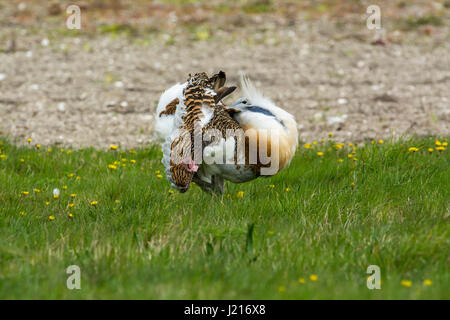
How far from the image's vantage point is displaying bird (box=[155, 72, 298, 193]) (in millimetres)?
4672

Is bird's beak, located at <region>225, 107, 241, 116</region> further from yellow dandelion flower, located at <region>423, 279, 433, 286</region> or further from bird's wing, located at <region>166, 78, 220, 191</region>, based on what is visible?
yellow dandelion flower, located at <region>423, 279, 433, 286</region>

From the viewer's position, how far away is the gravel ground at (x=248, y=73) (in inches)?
302

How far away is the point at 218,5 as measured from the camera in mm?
Result: 13961

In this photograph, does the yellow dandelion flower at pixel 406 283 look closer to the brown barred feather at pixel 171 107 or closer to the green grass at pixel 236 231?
the green grass at pixel 236 231

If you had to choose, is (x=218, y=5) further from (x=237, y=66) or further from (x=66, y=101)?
(x=66, y=101)

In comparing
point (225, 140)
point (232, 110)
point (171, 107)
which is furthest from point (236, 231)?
point (171, 107)

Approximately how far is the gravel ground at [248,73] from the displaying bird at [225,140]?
2217 millimetres

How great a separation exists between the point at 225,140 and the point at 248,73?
5429 millimetres

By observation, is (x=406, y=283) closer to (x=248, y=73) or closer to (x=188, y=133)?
(x=188, y=133)

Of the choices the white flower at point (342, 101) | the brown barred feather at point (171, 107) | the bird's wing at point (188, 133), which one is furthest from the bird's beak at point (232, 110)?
the white flower at point (342, 101)

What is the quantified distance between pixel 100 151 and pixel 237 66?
4138 mm

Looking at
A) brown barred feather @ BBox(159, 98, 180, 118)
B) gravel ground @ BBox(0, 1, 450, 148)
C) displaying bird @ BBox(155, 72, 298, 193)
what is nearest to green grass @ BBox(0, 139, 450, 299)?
displaying bird @ BBox(155, 72, 298, 193)

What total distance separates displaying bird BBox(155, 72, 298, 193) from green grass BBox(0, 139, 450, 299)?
0.28 metres
